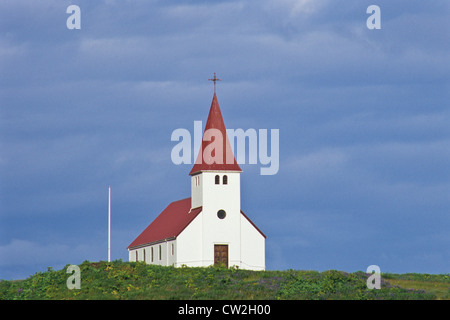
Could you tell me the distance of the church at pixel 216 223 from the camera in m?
69.6

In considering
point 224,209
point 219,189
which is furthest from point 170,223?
point 219,189

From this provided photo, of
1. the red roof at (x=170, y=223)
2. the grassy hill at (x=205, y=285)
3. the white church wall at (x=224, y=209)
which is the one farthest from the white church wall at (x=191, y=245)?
the grassy hill at (x=205, y=285)

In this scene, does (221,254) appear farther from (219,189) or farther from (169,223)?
(169,223)

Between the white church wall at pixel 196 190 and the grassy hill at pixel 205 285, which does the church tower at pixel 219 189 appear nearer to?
the white church wall at pixel 196 190

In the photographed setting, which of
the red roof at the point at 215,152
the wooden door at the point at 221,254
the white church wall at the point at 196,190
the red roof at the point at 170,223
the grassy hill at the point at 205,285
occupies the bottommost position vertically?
the grassy hill at the point at 205,285

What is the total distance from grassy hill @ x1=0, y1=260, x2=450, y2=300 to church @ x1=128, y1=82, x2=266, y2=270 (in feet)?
22.8

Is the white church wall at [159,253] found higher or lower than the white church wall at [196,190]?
lower

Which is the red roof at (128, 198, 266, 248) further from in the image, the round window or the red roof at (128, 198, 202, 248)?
the round window

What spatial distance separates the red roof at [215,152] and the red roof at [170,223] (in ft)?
12.4

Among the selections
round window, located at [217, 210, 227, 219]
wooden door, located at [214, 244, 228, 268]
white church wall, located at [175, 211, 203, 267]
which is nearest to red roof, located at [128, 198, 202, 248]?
white church wall, located at [175, 211, 203, 267]
